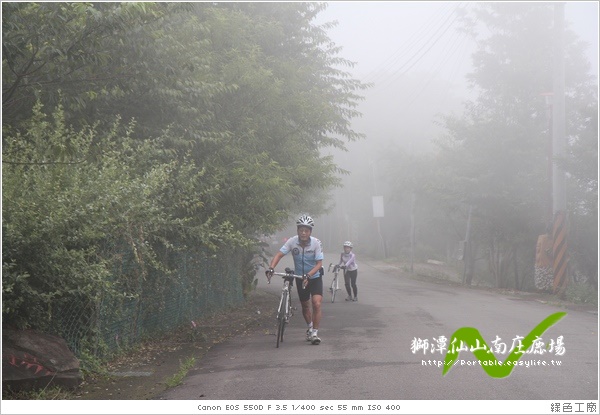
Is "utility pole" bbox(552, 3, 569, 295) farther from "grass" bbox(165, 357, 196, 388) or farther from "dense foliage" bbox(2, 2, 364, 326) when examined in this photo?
"grass" bbox(165, 357, 196, 388)

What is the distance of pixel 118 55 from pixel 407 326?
229 inches

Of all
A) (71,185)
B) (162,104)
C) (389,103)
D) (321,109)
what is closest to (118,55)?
(162,104)

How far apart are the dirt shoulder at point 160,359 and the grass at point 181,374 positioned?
2.2 inches

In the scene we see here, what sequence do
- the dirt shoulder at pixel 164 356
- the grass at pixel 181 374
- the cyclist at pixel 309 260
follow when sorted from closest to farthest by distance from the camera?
1. the dirt shoulder at pixel 164 356
2. the grass at pixel 181 374
3. the cyclist at pixel 309 260

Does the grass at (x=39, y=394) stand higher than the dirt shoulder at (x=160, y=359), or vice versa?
the grass at (x=39, y=394)

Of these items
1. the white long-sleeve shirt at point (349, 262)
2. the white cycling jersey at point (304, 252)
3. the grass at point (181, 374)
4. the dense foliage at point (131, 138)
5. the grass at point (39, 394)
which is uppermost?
the dense foliage at point (131, 138)

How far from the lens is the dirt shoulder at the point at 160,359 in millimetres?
7846

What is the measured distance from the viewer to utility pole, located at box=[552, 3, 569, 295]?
1708cm

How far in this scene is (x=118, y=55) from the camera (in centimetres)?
997

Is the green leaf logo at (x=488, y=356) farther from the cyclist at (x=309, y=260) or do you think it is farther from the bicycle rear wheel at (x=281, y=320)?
the bicycle rear wheel at (x=281, y=320)

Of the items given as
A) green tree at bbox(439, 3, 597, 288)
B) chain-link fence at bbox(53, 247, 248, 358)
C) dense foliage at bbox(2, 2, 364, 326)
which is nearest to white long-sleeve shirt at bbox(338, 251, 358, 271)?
dense foliage at bbox(2, 2, 364, 326)

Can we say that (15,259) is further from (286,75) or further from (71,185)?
(286,75)

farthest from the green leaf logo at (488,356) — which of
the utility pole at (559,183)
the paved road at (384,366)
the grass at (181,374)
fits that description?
the utility pole at (559,183)

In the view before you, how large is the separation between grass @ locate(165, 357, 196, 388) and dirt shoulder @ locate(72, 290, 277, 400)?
6 centimetres
